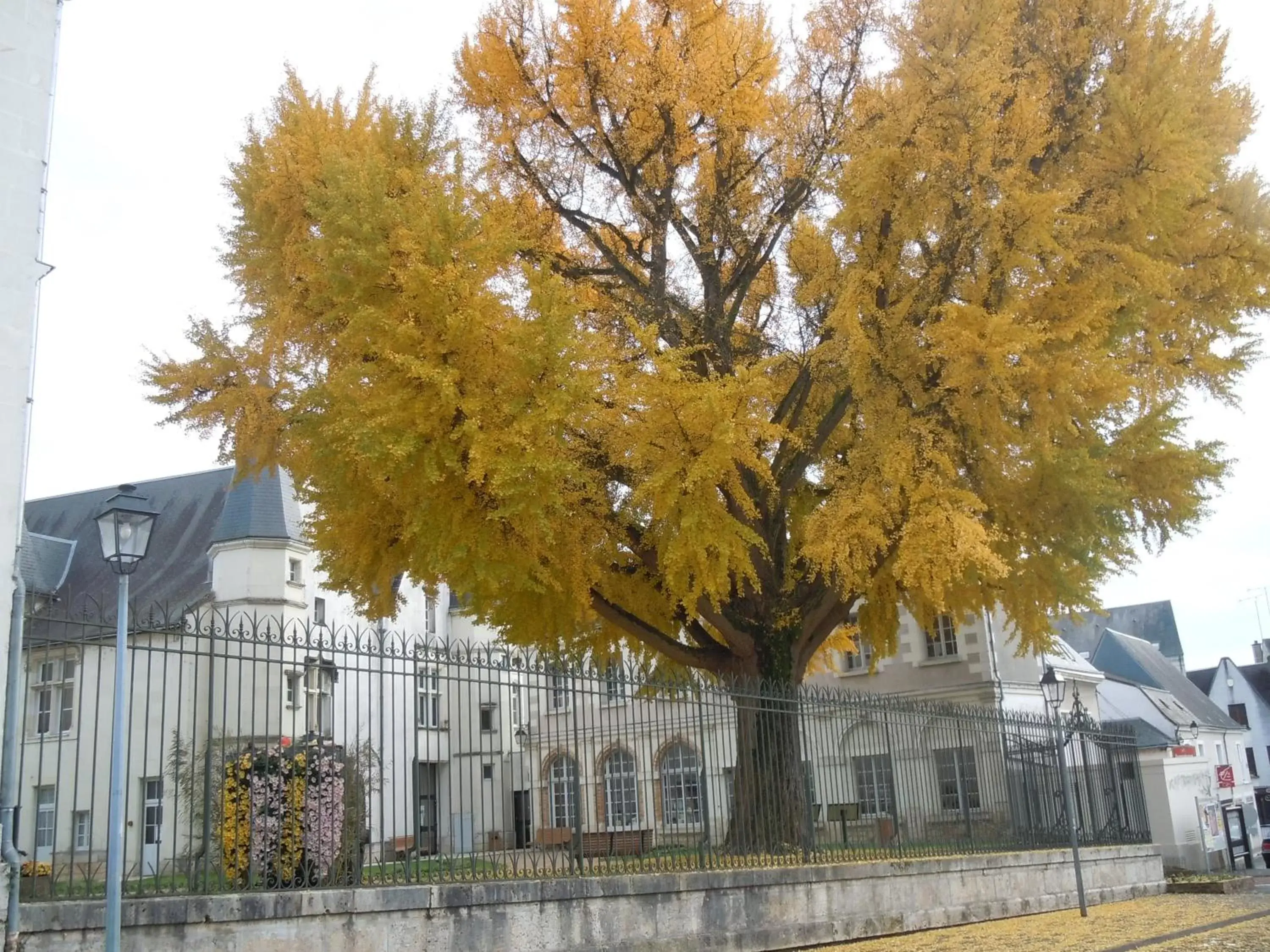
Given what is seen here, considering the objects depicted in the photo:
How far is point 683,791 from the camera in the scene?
12.4m

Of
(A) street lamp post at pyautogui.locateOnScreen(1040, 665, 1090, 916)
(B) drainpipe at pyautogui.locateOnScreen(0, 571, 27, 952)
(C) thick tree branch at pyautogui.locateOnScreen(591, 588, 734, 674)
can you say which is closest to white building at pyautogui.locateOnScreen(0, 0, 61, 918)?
(B) drainpipe at pyautogui.locateOnScreen(0, 571, 27, 952)

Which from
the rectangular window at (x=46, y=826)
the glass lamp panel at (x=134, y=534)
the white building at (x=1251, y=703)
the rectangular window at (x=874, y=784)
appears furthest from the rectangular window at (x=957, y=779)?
the white building at (x=1251, y=703)

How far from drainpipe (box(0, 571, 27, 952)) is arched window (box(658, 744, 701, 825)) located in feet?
20.5

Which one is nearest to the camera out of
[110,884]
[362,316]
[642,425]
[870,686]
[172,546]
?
[110,884]

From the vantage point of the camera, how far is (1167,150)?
50.1 ft

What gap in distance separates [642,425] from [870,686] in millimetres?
22187

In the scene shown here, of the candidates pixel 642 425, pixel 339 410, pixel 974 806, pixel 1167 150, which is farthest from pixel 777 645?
pixel 1167 150

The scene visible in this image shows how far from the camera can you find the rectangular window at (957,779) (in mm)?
16859

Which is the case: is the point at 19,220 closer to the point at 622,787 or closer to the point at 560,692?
the point at 560,692

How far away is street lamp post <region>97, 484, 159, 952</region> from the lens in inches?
296

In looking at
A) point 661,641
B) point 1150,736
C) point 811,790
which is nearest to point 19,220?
point 811,790

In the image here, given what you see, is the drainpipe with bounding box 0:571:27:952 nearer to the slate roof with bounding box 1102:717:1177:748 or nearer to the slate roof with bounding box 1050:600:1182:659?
the slate roof with bounding box 1102:717:1177:748

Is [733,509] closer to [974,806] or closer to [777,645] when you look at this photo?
[777,645]

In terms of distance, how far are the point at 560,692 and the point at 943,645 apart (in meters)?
24.8
